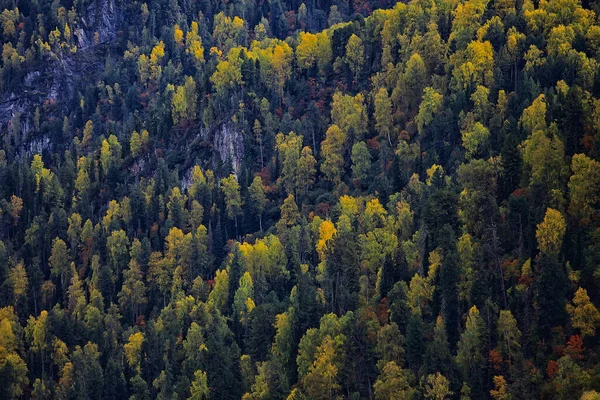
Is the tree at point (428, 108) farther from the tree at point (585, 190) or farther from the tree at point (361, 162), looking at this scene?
the tree at point (585, 190)

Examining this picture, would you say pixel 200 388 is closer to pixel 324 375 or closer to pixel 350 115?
pixel 324 375

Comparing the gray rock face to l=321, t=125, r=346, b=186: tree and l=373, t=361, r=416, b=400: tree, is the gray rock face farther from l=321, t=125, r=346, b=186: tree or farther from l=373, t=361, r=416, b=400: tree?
l=373, t=361, r=416, b=400: tree

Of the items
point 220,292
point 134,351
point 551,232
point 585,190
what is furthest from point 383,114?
point 551,232

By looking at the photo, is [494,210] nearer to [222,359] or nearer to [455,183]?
[455,183]

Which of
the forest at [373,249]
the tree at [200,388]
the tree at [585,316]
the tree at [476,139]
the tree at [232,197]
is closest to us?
the tree at [585,316]

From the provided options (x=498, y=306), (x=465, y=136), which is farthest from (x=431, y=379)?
(x=465, y=136)

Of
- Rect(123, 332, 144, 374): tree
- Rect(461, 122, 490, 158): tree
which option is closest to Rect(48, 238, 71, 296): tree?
Rect(123, 332, 144, 374): tree

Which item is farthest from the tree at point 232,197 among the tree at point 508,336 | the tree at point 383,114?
the tree at point 508,336
